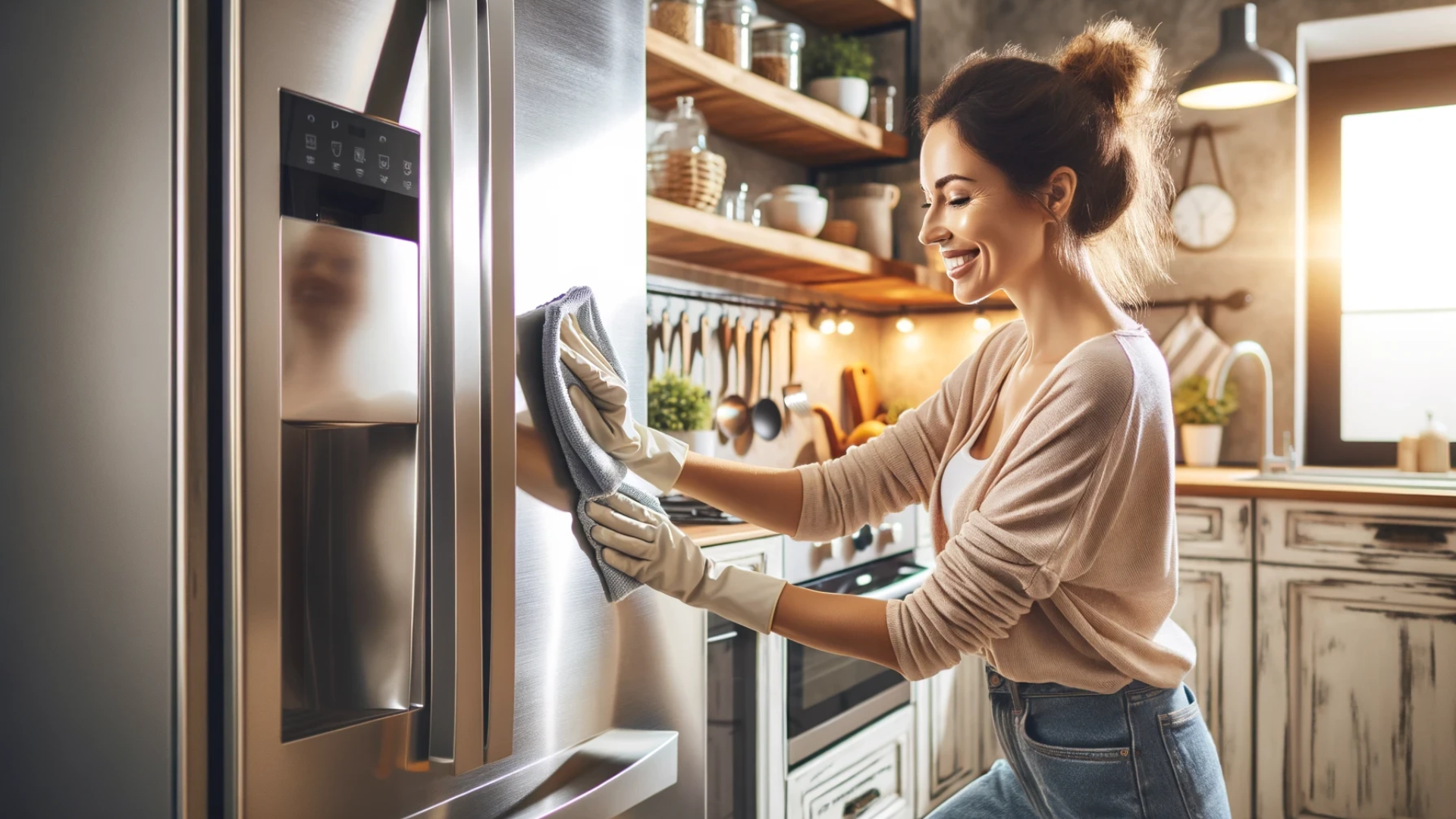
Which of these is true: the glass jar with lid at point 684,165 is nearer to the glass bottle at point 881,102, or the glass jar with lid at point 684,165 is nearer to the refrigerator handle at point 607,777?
the glass bottle at point 881,102

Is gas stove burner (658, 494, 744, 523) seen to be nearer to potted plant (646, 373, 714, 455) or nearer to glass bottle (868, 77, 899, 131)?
potted plant (646, 373, 714, 455)

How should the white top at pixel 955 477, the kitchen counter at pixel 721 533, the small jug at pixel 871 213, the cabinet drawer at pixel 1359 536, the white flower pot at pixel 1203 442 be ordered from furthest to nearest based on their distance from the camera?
the white flower pot at pixel 1203 442 → the small jug at pixel 871 213 → the cabinet drawer at pixel 1359 536 → the kitchen counter at pixel 721 533 → the white top at pixel 955 477

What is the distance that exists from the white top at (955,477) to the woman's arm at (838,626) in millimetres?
249

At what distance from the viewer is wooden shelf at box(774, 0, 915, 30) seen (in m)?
3.00

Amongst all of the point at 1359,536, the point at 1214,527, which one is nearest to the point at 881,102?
the point at 1214,527

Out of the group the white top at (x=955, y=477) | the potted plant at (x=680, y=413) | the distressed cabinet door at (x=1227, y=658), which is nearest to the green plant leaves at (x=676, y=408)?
the potted plant at (x=680, y=413)

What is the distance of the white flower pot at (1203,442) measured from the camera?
307 cm

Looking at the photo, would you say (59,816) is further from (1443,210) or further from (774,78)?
(1443,210)

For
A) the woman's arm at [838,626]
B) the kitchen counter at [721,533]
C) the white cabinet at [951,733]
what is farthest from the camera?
the white cabinet at [951,733]

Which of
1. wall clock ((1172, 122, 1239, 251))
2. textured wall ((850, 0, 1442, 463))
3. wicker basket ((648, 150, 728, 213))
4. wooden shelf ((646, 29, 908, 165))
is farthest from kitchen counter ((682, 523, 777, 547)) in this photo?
wall clock ((1172, 122, 1239, 251))

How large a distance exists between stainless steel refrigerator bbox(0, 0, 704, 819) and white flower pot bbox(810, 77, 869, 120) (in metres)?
1.92

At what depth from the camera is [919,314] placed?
3.48 metres

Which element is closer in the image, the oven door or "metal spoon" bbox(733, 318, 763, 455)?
the oven door

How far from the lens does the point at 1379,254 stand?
3277mm
